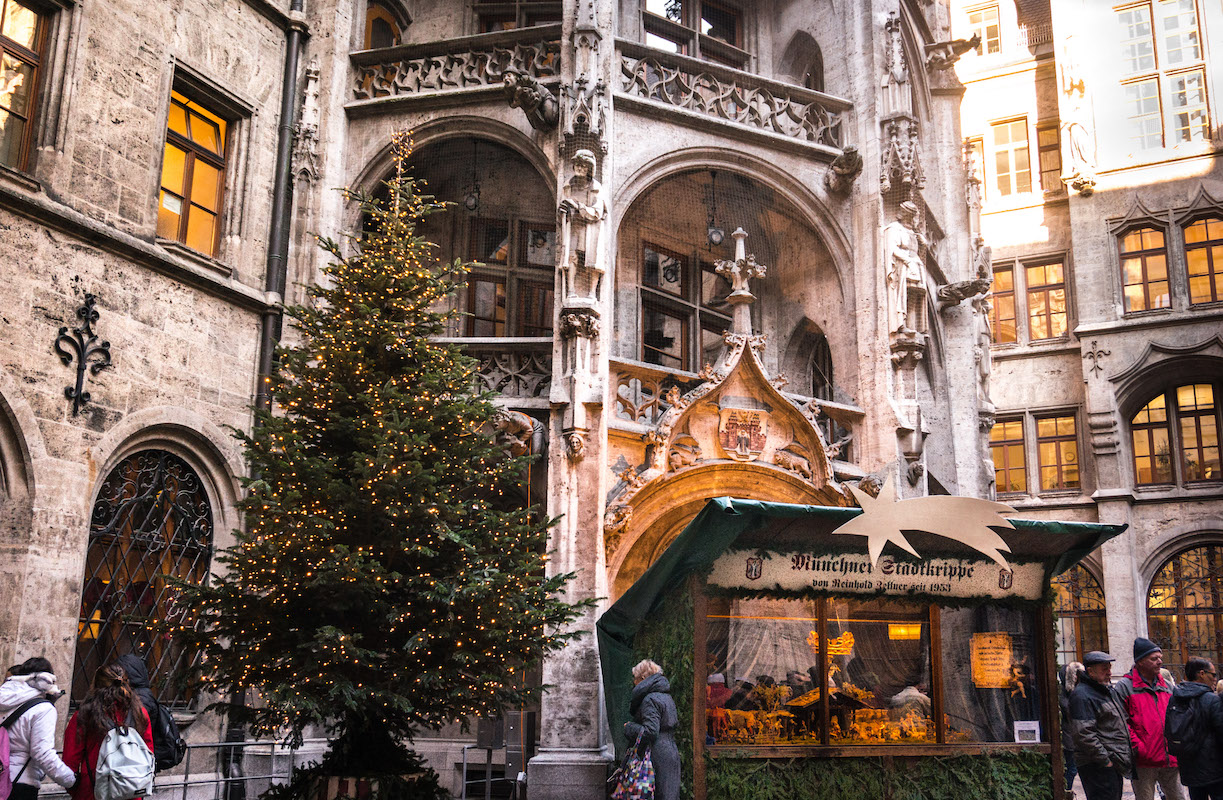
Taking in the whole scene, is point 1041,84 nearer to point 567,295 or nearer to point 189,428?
point 567,295

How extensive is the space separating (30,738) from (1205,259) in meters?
23.2

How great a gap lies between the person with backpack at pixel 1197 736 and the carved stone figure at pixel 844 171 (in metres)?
8.53

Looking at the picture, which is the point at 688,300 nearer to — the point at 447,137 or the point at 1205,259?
the point at 447,137

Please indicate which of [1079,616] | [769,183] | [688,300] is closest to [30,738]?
[769,183]

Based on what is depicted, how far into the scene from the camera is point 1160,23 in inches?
949

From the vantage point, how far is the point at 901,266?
1460 cm

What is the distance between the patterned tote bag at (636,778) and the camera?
7.47 metres

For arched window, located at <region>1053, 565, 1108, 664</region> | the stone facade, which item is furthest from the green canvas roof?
arched window, located at <region>1053, 565, 1108, 664</region>

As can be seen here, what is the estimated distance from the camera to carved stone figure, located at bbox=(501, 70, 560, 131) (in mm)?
12891

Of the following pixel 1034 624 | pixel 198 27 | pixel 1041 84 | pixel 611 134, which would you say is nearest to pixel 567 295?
pixel 611 134

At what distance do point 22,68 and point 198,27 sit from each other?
241 centimetres

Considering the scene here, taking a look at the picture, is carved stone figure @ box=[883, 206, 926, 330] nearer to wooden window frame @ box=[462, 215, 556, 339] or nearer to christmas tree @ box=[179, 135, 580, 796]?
wooden window frame @ box=[462, 215, 556, 339]

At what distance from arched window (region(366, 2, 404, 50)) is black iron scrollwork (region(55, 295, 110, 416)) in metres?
6.78

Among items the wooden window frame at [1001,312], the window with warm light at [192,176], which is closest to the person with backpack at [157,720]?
the window with warm light at [192,176]
